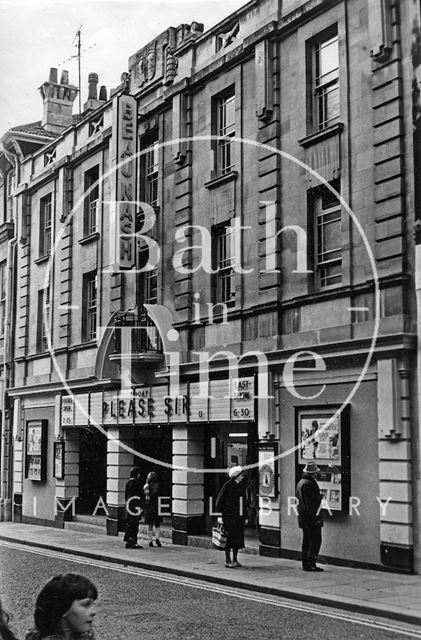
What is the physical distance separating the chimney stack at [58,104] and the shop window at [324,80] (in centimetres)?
1616

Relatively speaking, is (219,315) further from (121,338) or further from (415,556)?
(415,556)

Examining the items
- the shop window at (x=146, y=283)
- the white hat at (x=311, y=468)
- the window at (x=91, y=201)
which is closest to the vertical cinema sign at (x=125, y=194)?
the shop window at (x=146, y=283)

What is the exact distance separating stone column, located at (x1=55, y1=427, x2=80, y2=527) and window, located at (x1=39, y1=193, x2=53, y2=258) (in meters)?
6.18

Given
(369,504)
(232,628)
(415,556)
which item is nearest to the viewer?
(232,628)

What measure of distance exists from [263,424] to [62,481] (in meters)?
10.3

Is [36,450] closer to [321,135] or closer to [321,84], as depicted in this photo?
[321,135]

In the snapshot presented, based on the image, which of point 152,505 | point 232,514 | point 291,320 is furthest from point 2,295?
point 232,514

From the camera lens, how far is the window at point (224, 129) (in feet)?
65.8

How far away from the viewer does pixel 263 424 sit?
17.6m

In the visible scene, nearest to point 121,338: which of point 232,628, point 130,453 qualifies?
point 130,453

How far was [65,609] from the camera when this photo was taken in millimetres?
4480

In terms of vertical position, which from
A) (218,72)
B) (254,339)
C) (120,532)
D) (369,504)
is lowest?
(120,532)

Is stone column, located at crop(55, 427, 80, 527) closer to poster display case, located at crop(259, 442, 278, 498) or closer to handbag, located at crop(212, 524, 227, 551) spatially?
poster display case, located at crop(259, 442, 278, 498)

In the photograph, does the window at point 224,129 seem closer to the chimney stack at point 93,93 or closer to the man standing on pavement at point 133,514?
the man standing on pavement at point 133,514
